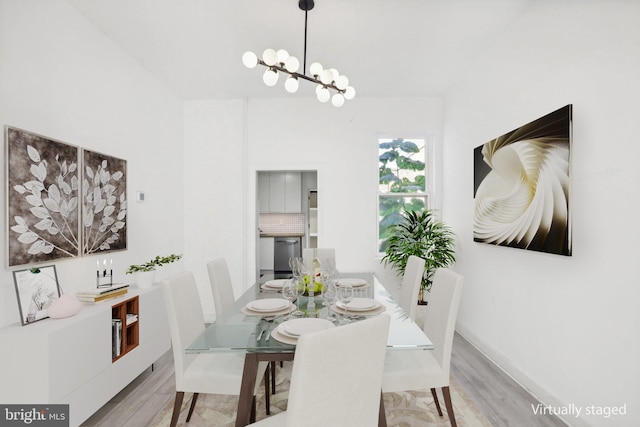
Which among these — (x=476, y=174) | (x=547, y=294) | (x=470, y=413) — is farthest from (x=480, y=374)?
(x=476, y=174)

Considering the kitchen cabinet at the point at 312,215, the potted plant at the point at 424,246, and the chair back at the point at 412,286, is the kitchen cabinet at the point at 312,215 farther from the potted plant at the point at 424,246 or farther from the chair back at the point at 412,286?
the chair back at the point at 412,286

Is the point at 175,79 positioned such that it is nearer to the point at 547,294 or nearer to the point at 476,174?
the point at 476,174

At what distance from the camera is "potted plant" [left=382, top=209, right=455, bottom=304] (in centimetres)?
381

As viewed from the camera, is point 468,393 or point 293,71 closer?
point 293,71

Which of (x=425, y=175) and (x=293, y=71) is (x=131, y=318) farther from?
(x=425, y=175)

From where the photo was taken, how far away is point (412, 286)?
2590mm

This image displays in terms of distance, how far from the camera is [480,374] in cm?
276

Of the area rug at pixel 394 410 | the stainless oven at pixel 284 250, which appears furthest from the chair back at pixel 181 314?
the stainless oven at pixel 284 250

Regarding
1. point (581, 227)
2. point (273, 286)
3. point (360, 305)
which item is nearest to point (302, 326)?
point (360, 305)

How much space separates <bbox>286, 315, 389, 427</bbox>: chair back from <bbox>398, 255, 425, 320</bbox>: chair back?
1318mm

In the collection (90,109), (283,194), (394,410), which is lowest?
(394,410)

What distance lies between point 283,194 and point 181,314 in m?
5.32

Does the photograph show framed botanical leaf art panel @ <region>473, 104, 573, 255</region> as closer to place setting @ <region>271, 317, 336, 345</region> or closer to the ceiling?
the ceiling

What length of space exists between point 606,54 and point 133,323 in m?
3.53
